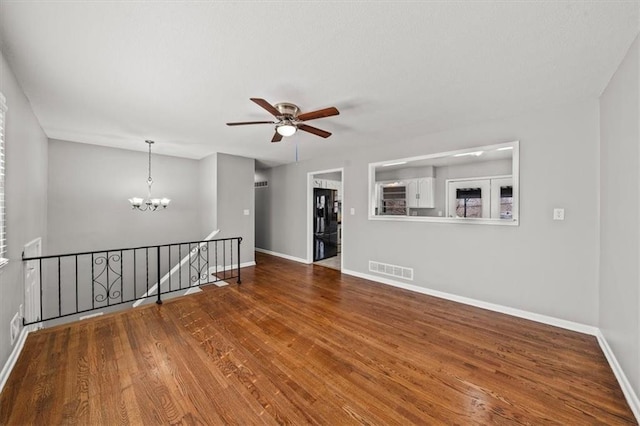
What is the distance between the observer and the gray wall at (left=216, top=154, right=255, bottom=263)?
210 inches

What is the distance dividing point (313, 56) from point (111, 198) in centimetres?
509

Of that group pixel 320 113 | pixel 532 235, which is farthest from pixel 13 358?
pixel 532 235

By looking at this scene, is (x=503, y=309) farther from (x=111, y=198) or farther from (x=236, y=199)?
(x=111, y=198)

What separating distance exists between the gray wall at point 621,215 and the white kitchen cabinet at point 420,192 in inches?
91.7

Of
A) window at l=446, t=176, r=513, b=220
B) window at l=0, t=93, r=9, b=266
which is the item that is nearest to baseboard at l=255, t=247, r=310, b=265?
window at l=446, t=176, r=513, b=220

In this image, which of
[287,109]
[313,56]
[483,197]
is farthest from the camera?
[483,197]

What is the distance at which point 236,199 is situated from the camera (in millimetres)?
5574

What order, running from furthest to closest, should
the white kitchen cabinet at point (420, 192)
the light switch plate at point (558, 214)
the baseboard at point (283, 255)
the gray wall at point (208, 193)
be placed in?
1. the baseboard at point (283, 255)
2. the gray wall at point (208, 193)
3. the white kitchen cabinet at point (420, 192)
4. the light switch plate at point (558, 214)

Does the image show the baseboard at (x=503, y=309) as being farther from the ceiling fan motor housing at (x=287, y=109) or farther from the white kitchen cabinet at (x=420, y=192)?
the ceiling fan motor housing at (x=287, y=109)

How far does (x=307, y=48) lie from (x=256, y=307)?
3.02 metres

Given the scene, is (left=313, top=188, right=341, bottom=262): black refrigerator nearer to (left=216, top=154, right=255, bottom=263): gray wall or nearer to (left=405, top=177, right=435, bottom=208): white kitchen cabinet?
(left=216, top=154, right=255, bottom=263): gray wall

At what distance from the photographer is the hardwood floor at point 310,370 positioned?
1637mm

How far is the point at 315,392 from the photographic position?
182 cm

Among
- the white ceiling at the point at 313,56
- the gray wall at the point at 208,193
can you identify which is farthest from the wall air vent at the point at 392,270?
the gray wall at the point at 208,193
